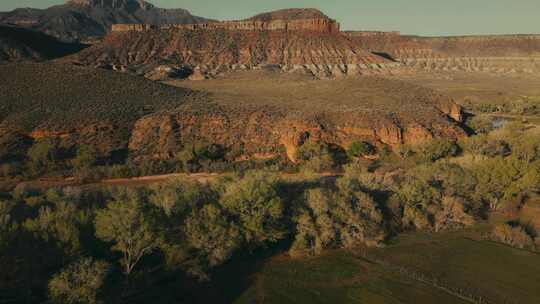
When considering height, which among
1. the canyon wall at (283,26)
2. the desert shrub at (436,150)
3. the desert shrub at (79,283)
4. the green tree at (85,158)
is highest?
the canyon wall at (283,26)

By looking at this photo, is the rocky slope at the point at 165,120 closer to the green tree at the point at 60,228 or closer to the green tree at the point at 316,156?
the green tree at the point at 316,156

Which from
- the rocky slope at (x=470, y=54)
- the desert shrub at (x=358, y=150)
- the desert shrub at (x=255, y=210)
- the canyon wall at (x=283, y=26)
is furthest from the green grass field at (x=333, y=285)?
the rocky slope at (x=470, y=54)

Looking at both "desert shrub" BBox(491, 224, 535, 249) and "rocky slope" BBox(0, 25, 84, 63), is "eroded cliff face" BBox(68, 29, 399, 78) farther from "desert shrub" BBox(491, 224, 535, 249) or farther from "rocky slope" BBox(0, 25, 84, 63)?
"desert shrub" BBox(491, 224, 535, 249)

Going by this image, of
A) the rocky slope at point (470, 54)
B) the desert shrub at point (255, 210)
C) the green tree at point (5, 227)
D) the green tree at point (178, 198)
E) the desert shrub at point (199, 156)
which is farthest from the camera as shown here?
the rocky slope at point (470, 54)

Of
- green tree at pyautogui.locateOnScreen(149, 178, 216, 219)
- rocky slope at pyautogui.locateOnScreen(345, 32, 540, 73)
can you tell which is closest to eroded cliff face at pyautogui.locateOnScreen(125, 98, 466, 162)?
green tree at pyautogui.locateOnScreen(149, 178, 216, 219)

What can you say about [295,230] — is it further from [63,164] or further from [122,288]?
[63,164]

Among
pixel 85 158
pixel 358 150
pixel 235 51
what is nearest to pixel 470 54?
pixel 235 51

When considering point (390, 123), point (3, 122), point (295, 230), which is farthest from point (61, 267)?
point (390, 123)
